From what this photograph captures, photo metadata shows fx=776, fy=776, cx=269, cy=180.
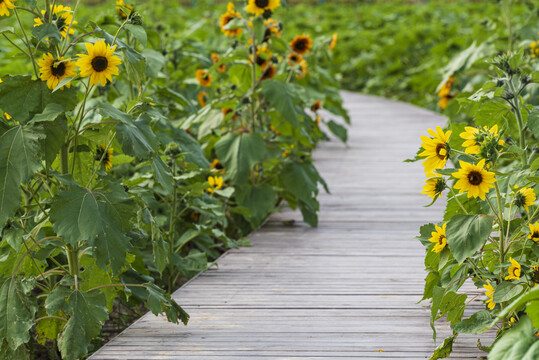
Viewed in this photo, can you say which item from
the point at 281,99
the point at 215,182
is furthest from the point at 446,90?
the point at 215,182

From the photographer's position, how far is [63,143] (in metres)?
2.18

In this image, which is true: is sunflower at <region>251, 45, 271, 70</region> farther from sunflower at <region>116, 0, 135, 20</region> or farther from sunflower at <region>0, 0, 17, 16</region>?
sunflower at <region>0, 0, 17, 16</region>

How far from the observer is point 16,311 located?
2082 millimetres

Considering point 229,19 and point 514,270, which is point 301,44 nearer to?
point 229,19

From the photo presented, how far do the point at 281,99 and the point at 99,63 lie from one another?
1659mm

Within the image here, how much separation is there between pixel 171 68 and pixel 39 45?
2827mm

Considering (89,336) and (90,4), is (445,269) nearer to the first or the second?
(89,336)

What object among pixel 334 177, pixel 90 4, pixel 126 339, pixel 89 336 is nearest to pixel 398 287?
pixel 126 339

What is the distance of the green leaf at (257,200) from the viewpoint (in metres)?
3.80

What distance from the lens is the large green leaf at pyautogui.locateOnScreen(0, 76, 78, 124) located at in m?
2.08

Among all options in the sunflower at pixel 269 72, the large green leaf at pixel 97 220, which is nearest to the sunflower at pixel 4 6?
the large green leaf at pixel 97 220

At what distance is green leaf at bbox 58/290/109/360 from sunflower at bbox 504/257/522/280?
1081 mm

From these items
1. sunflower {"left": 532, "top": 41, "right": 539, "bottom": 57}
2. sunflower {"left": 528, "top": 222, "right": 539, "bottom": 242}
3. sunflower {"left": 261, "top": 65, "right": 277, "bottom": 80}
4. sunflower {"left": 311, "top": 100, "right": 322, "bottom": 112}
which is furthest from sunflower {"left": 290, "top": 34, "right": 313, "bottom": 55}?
sunflower {"left": 528, "top": 222, "right": 539, "bottom": 242}

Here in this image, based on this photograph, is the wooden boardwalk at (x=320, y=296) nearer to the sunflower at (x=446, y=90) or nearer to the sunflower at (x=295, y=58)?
the sunflower at (x=446, y=90)
